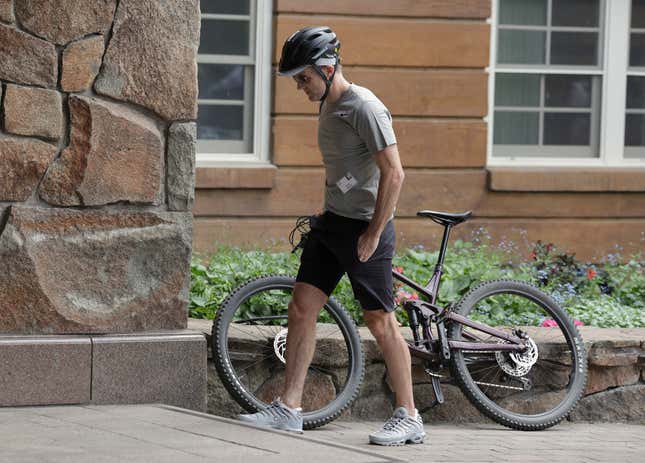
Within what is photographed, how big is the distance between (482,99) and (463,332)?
4.71 meters

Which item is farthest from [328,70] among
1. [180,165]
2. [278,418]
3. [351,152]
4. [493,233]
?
[493,233]

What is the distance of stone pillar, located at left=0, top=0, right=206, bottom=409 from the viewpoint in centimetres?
637

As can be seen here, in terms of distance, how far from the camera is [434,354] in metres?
7.01

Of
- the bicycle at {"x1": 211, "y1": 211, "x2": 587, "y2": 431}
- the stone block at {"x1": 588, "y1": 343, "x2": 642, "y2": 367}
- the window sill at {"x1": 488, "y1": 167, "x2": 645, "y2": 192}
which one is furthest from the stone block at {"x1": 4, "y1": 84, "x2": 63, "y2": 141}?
the window sill at {"x1": 488, "y1": 167, "x2": 645, "y2": 192}

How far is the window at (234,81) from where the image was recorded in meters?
11.1

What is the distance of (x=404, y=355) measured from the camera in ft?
20.8

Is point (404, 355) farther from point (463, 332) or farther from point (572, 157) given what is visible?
point (572, 157)

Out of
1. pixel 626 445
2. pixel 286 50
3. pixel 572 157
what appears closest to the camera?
pixel 286 50

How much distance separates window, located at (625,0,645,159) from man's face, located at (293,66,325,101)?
21.3ft

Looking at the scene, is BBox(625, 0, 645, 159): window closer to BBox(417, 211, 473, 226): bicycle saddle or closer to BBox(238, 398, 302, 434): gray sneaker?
BBox(417, 211, 473, 226): bicycle saddle

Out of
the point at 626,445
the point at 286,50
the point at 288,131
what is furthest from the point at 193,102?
the point at 288,131

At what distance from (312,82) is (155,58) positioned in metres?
0.92

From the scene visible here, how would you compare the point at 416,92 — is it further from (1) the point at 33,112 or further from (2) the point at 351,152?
(1) the point at 33,112

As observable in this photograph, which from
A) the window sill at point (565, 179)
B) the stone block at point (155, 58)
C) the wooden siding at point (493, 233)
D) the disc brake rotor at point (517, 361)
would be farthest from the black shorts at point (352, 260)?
the window sill at point (565, 179)
